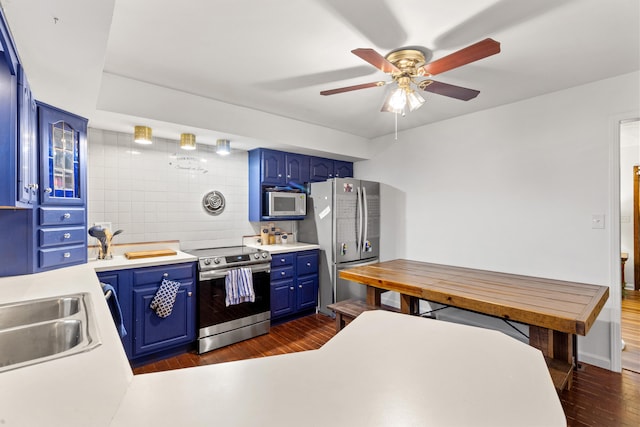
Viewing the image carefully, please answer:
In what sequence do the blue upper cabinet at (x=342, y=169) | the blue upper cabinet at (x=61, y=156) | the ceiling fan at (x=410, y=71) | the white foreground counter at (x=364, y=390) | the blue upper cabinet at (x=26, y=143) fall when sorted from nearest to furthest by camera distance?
the white foreground counter at (x=364, y=390) < the blue upper cabinet at (x=26, y=143) < the ceiling fan at (x=410, y=71) < the blue upper cabinet at (x=61, y=156) < the blue upper cabinet at (x=342, y=169)

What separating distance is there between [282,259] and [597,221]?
294 cm

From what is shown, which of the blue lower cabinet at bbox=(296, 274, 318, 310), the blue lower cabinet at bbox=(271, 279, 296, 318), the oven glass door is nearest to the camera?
the oven glass door

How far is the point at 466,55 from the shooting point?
1596 mm

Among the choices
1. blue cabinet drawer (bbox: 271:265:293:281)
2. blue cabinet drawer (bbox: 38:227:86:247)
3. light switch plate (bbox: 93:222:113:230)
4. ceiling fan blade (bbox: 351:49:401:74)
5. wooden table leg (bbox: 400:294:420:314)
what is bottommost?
wooden table leg (bbox: 400:294:420:314)

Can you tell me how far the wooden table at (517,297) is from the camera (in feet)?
5.76

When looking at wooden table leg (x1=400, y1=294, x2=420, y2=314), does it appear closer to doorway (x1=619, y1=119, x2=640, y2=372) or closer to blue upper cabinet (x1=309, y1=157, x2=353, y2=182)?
blue upper cabinet (x1=309, y1=157, x2=353, y2=182)

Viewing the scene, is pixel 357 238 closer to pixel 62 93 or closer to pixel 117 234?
pixel 117 234

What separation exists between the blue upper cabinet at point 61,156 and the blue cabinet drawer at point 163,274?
0.73m

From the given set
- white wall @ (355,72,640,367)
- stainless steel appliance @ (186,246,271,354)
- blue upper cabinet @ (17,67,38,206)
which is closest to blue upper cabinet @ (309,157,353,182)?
white wall @ (355,72,640,367)

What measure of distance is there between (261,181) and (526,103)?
2.86m

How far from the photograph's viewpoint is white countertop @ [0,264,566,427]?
1.96ft

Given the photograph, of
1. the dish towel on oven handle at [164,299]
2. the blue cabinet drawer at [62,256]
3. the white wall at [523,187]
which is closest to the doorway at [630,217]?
the white wall at [523,187]

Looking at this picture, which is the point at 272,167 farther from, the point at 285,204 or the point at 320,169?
the point at 320,169

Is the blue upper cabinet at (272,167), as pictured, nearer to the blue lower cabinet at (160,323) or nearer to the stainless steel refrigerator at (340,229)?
the stainless steel refrigerator at (340,229)
